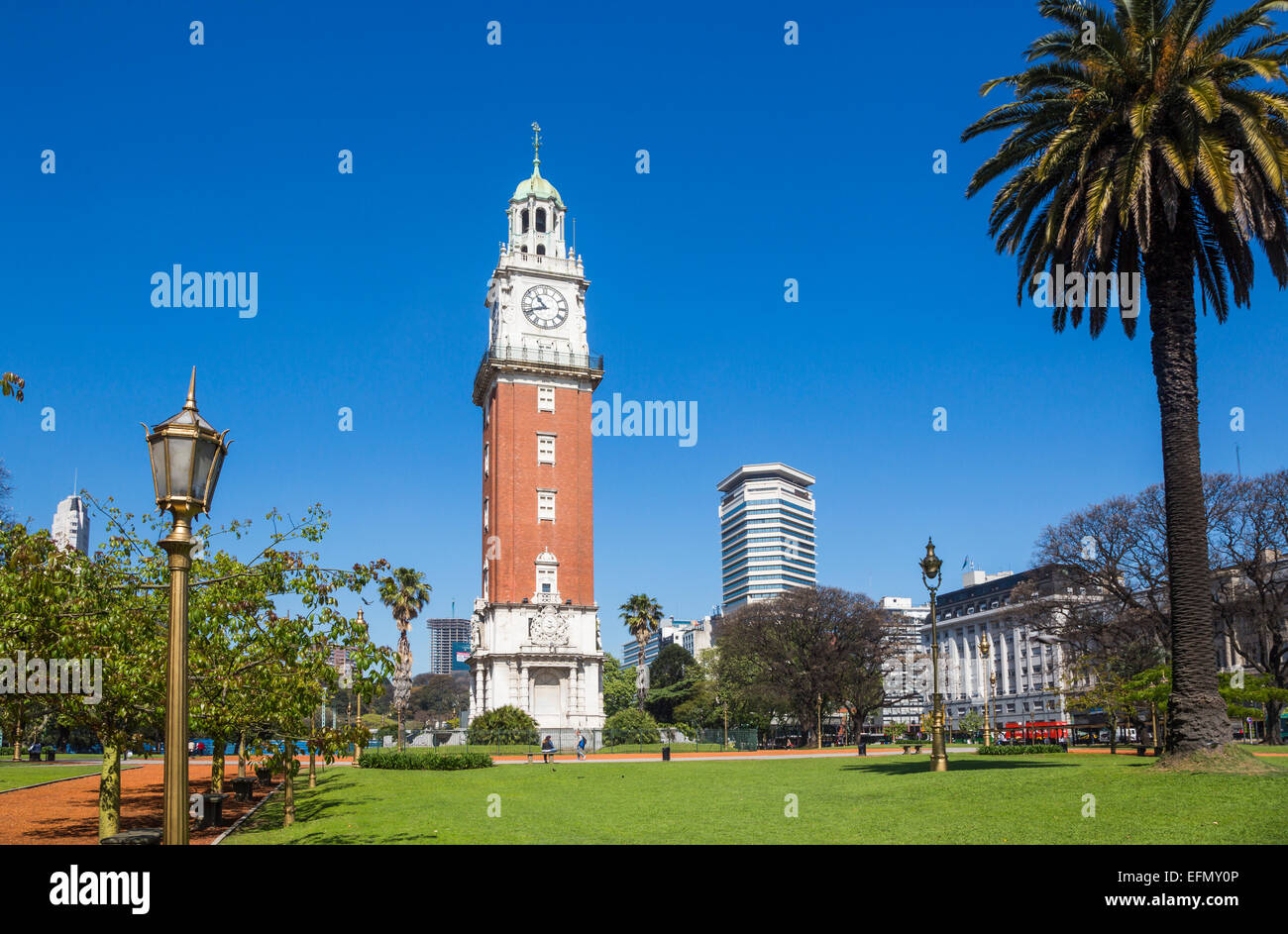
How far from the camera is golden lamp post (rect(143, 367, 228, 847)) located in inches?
266

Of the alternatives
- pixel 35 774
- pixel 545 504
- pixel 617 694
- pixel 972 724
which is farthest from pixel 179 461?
pixel 972 724

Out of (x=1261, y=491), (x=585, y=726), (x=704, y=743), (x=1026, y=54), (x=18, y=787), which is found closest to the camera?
(x=1026, y=54)

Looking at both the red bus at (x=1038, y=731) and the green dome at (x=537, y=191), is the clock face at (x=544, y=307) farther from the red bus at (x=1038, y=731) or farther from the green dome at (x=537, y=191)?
the red bus at (x=1038, y=731)

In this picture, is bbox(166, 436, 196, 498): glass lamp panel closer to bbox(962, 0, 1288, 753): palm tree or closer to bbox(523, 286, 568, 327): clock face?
bbox(962, 0, 1288, 753): palm tree

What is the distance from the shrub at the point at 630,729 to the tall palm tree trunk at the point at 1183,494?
174 ft

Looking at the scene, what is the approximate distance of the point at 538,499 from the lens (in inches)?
3014

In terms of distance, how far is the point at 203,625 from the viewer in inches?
752

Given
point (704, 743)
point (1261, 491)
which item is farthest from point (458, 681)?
point (1261, 491)

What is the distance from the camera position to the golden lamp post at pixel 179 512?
22.2 ft

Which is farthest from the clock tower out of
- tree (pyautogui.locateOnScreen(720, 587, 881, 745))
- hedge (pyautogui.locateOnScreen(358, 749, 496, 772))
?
hedge (pyautogui.locateOnScreen(358, 749, 496, 772))

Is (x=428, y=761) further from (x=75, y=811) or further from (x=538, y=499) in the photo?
(x=538, y=499)

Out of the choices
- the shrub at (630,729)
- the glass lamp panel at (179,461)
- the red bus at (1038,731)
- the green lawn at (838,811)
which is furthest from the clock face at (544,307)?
the glass lamp panel at (179,461)
